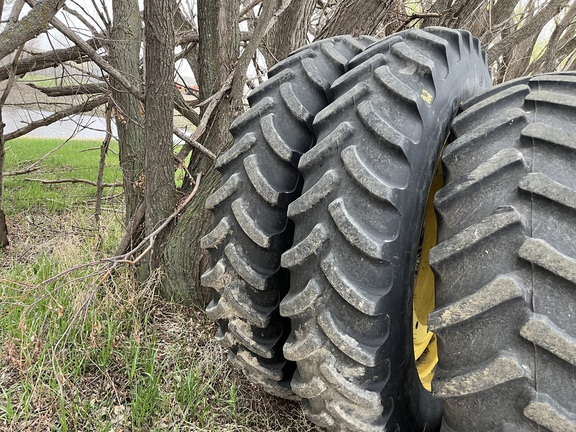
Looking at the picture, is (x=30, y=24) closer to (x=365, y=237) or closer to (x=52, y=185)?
(x=365, y=237)

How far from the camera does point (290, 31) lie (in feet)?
10.4

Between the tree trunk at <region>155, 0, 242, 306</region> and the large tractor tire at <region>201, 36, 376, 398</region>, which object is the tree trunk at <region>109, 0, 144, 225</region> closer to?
the tree trunk at <region>155, 0, 242, 306</region>

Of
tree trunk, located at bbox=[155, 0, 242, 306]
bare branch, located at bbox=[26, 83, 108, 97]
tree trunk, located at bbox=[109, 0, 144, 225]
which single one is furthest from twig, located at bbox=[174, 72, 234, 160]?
bare branch, located at bbox=[26, 83, 108, 97]

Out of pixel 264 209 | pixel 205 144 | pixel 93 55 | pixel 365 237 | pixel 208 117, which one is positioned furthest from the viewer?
pixel 205 144

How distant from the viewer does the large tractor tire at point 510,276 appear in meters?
1.08

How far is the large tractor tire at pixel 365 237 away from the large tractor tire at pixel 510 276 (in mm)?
138

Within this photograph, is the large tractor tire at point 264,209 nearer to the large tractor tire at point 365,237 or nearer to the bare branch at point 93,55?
the large tractor tire at point 365,237

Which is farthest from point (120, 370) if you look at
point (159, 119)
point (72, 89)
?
point (72, 89)

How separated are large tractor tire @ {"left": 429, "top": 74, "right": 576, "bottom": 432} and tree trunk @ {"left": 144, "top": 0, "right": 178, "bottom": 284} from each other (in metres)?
1.54

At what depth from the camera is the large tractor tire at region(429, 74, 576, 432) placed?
108 cm

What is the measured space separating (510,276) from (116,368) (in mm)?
1656

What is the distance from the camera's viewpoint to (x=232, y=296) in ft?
5.74

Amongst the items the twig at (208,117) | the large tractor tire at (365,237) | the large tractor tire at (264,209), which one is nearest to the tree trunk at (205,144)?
the twig at (208,117)

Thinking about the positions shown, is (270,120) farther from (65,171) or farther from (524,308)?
(65,171)
